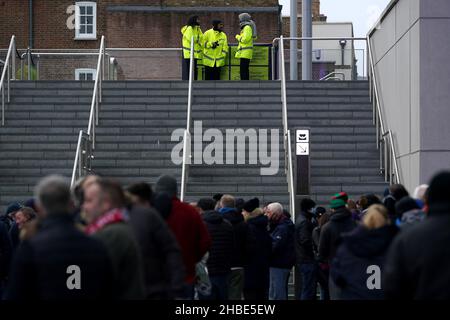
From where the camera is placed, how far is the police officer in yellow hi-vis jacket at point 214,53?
96.4 feet

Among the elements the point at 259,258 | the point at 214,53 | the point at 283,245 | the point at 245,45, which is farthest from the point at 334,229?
the point at 214,53

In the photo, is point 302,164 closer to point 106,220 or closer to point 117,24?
point 106,220

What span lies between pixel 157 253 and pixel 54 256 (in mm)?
2542

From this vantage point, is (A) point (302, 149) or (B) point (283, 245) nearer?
(B) point (283, 245)

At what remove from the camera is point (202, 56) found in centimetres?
2947

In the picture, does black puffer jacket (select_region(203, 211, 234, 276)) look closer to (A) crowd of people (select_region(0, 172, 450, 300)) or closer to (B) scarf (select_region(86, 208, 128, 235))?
(A) crowd of people (select_region(0, 172, 450, 300))

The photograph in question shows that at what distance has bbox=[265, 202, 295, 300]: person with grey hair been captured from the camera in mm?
17203

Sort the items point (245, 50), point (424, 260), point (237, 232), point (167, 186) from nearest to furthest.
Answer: point (424, 260) < point (167, 186) < point (237, 232) < point (245, 50)

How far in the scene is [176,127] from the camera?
81.8 ft

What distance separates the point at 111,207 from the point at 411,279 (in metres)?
1.98

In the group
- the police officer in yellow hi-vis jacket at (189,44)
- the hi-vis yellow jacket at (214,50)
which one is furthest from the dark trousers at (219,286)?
the hi-vis yellow jacket at (214,50)

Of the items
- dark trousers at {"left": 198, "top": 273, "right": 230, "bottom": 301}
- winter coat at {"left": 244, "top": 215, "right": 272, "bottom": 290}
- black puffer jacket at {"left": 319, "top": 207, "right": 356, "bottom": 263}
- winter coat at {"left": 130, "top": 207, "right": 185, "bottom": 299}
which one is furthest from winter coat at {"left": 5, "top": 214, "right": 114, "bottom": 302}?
winter coat at {"left": 244, "top": 215, "right": 272, "bottom": 290}

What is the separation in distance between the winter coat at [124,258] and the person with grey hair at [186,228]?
10.2 ft

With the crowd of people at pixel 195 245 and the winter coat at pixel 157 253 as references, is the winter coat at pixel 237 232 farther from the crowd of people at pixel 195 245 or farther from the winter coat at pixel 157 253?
the winter coat at pixel 157 253
